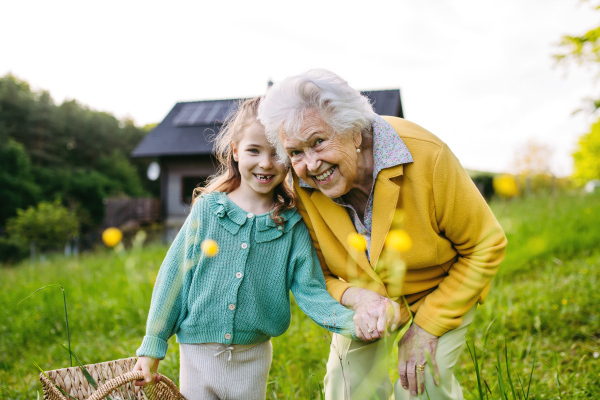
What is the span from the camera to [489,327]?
1559 mm

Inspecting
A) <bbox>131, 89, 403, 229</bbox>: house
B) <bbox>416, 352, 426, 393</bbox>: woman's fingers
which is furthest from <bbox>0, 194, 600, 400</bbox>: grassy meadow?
<bbox>131, 89, 403, 229</bbox>: house

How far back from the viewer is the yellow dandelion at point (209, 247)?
1.74 m

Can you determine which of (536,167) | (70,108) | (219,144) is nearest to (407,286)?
(219,144)

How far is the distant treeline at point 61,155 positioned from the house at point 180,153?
15680 millimetres

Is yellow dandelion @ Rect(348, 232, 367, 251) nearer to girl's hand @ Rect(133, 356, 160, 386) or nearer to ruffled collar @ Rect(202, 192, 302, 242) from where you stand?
ruffled collar @ Rect(202, 192, 302, 242)

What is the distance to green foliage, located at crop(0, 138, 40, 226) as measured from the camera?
81.7 ft

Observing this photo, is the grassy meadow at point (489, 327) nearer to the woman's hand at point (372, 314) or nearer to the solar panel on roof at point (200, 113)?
the woman's hand at point (372, 314)

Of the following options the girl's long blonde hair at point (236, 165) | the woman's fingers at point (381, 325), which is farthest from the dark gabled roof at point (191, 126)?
the woman's fingers at point (381, 325)

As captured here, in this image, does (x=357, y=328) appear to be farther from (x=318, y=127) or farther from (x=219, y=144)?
(x=219, y=144)

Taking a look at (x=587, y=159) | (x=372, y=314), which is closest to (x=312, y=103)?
(x=372, y=314)

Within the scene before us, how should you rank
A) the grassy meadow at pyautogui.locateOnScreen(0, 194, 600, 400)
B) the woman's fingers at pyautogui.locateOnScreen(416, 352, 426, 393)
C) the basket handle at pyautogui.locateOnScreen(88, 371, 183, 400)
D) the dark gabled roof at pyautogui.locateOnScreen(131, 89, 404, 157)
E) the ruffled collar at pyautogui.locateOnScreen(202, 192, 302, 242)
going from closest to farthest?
the basket handle at pyautogui.locateOnScreen(88, 371, 183, 400) → the woman's fingers at pyautogui.locateOnScreen(416, 352, 426, 393) → the ruffled collar at pyautogui.locateOnScreen(202, 192, 302, 242) → the grassy meadow at pyautogui.locateOnScreen(0, 194, 600, 400) → the dark gabled roof at pyautogui.locateOnScreen(131, 89, 404, 157)

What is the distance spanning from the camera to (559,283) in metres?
3.93

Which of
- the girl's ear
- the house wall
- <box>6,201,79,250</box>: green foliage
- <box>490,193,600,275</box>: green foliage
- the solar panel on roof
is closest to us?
the girl's ear

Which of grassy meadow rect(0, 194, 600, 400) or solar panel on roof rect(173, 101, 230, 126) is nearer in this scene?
grassy meadow rect(0, 194, 600, 400)
